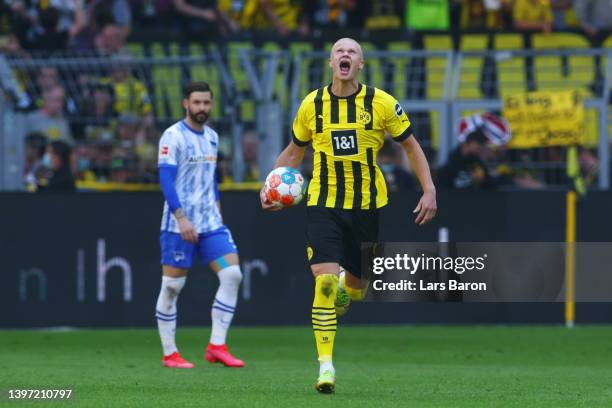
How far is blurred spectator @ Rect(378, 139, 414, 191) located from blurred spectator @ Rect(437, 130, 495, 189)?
54 cm

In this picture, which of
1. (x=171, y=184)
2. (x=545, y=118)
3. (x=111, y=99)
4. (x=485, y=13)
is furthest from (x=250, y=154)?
(x=485, y=13)

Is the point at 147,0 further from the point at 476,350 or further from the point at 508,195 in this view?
the point at 476,350

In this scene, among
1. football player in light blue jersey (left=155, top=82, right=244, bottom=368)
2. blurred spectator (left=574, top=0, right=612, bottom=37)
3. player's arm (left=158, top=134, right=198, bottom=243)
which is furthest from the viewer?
blurred spectator (left=574, top=0, right=612, bottom=37)

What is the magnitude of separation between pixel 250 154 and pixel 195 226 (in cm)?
406

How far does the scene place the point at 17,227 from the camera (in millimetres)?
15938

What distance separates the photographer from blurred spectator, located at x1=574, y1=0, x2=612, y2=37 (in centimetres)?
2039

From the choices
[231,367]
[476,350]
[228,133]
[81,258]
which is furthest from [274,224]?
Result: [231,367]

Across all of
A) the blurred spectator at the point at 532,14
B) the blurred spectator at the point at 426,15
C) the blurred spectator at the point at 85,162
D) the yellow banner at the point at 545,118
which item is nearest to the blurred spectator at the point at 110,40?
the blurred spectator at the point at 85,162

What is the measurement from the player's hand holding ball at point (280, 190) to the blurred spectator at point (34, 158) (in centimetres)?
645

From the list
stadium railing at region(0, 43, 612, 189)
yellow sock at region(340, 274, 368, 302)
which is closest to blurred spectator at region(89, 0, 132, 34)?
stadium railing at region(0, 43, 612, 189)

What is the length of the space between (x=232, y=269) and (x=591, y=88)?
6907 mm

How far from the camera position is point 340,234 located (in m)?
9.94

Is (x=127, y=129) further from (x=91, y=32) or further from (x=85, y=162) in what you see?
(x=91, y=32)

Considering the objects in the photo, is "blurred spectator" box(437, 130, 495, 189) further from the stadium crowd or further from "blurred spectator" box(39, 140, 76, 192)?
"blurred spectator" box(39, 140, 76, 192)
